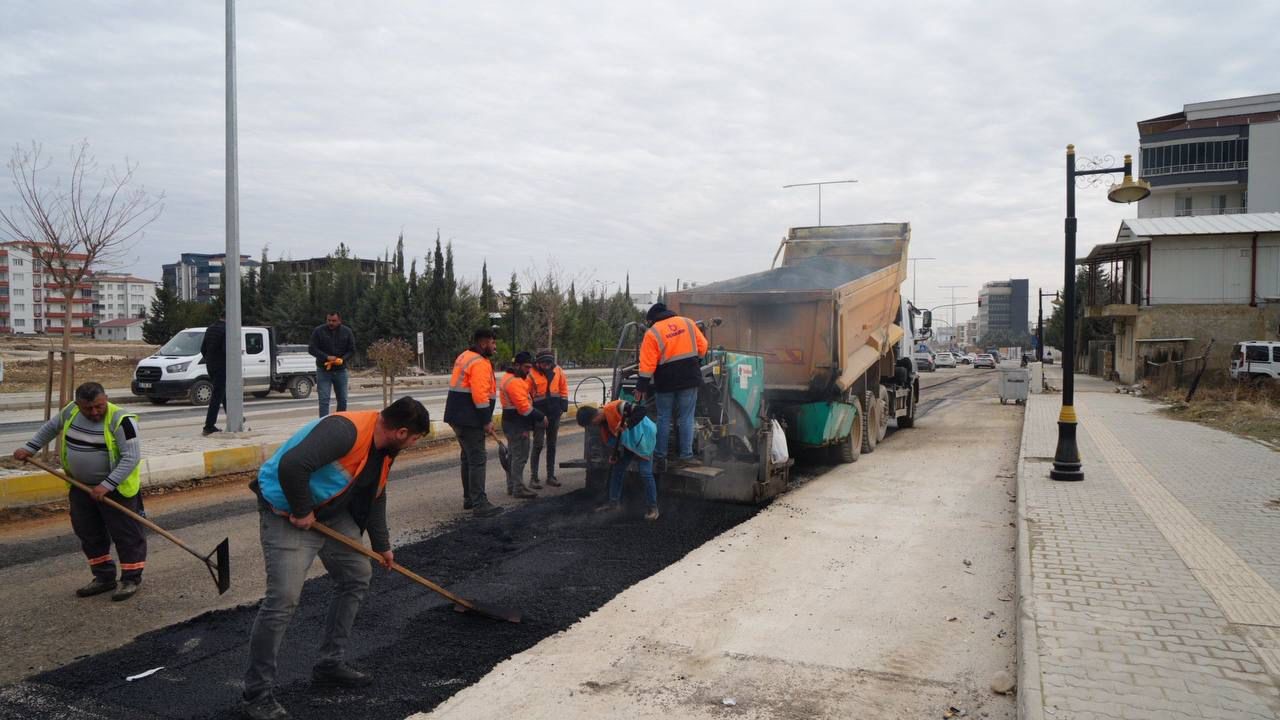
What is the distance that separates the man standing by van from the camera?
1170cm

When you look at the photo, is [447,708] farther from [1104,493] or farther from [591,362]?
[591,362]

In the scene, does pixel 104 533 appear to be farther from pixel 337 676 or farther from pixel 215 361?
pixel 215 361

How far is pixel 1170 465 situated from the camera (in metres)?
11.1

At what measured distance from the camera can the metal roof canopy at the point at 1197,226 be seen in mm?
33844

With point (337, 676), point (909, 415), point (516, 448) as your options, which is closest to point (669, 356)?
point (516, 448)

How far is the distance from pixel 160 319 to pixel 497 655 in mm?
47270

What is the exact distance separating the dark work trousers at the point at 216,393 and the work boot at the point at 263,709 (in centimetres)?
949

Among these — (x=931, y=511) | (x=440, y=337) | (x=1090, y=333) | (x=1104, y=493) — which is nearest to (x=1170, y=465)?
(x=1104, y=493)

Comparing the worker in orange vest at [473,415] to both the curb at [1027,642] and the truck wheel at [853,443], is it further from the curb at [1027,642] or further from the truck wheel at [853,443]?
the truck wheel at [853,443]

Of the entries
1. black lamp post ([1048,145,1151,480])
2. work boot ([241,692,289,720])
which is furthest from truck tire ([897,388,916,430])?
work boot ([241,692,289,720])

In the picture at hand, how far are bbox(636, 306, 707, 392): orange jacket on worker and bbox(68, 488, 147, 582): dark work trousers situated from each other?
163 inches

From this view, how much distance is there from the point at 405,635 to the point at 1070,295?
824cm

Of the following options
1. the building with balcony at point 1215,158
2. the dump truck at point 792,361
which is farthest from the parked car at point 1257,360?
the building with balcony at point 1215,158

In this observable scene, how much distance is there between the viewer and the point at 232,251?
11906 mm
